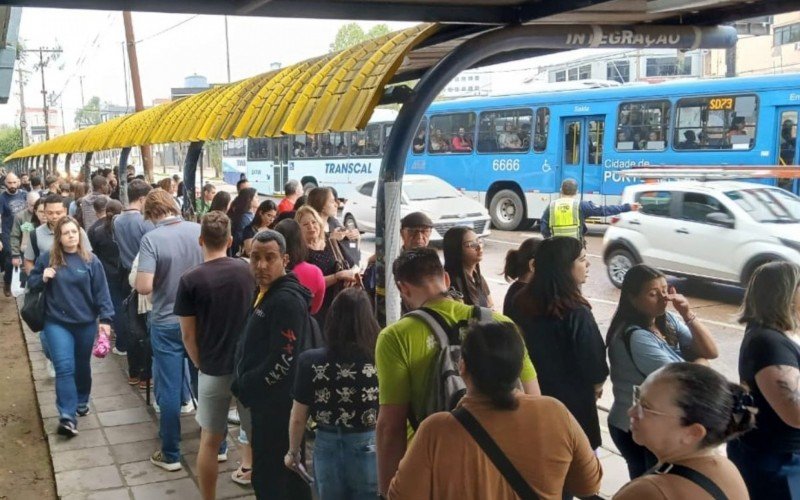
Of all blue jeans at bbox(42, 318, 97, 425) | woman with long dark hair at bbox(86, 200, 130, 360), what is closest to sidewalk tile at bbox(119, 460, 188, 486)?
blue jeans at bbox(42, 318, 97, 425)

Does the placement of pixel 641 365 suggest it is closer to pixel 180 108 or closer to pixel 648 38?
pixel 648 38

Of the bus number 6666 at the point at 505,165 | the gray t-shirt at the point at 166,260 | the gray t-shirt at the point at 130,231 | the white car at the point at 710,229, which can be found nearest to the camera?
the gray t-shirt at the point at 166,260

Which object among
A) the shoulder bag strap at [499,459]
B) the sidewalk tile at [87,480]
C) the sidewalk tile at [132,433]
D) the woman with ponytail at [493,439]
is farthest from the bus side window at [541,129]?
the shoulder bag strap at [499,459]

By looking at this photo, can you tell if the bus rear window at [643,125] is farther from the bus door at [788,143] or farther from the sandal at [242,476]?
the sandal at [242,476]

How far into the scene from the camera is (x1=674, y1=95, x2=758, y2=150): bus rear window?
49.6 feet

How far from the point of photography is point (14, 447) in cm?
600

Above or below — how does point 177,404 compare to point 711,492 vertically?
below

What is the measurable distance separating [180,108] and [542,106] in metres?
13.2

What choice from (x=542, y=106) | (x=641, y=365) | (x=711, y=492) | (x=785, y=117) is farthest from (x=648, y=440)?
(x=542, y=106)

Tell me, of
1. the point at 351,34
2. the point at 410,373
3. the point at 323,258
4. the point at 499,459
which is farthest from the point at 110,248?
the point at 351,34

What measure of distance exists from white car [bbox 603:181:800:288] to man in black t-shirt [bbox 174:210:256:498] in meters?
7.37

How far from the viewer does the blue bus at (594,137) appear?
1489 cm

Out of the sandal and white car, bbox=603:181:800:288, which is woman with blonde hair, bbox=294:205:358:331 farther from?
white car, bbox=603:181:800:288

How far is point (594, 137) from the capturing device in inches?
719
